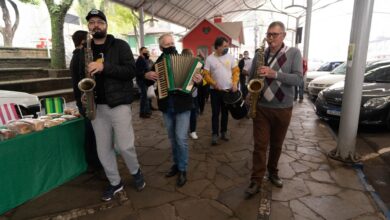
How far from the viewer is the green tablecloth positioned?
2.95 m

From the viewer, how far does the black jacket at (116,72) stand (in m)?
2.91

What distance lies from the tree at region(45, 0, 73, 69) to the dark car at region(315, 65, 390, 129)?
886 centimetres

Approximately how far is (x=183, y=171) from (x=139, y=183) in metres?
0.62

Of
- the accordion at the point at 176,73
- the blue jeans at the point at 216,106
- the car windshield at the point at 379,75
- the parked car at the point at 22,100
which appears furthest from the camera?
the car windshield at the point at 379,75

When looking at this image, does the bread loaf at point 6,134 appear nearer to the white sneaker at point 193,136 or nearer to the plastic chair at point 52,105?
the plastic chair at point 52,105

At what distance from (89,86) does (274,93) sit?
6.92 feet

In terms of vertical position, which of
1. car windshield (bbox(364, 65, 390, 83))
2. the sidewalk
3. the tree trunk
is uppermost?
the tree trunk

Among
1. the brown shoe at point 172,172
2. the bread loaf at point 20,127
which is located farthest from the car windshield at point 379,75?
the bread loaf at point 20,127

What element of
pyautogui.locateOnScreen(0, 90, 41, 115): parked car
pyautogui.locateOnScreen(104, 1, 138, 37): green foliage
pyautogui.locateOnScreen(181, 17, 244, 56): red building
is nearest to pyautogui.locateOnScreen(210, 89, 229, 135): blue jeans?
pyautogui.locateOnScreen(0, 90, 41, 115): parked car

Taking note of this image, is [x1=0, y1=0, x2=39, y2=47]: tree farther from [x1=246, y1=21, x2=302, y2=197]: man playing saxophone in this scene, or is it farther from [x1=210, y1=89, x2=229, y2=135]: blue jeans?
[x1=246, y1=21, x2=302, y2=197]: man playing saxophone

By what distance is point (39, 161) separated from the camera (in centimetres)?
330

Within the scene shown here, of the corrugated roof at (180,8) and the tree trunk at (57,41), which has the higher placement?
the corrugated roof at (180,8)

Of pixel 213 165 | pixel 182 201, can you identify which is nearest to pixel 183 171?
pixel 182 201

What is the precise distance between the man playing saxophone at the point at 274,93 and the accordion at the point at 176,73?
30.6 inches
